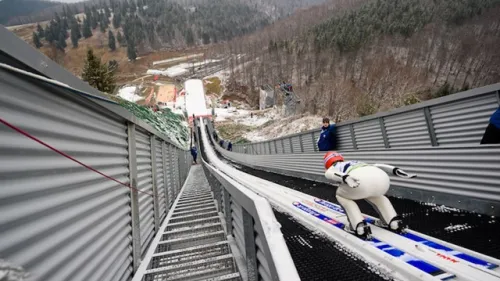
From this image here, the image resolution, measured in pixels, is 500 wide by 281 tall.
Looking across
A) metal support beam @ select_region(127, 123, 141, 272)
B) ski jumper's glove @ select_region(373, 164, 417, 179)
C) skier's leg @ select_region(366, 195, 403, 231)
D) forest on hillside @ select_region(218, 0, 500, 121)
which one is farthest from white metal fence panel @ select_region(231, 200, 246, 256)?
forest on hillside @ select_region(218, 0, 500, 121)

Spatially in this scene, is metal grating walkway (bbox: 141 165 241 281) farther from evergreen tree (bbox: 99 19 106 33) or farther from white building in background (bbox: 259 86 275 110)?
evergreen tree (bbox: 99 19 106 33)

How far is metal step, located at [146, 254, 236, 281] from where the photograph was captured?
3.31m

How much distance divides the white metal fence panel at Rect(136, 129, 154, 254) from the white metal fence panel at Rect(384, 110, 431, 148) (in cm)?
591

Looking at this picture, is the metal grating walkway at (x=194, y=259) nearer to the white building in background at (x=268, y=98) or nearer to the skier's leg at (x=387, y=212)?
the skier's leg at (x=387, y=212)

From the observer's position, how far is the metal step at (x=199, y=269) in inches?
130

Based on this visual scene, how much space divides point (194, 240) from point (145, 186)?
128 cm

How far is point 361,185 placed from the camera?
3.24 meters

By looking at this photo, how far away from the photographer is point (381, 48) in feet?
213

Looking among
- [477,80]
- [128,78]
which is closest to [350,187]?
[477,80]

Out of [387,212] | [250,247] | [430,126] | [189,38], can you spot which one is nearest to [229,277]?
[250,247]

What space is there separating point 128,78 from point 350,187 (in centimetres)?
9513

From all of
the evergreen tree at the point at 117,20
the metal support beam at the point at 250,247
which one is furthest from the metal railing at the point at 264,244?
the evergreen tree at the point at 117,20

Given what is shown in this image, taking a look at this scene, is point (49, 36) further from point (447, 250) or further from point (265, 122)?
point (447, 250)

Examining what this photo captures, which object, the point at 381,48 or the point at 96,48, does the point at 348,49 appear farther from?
the point at 96,48
